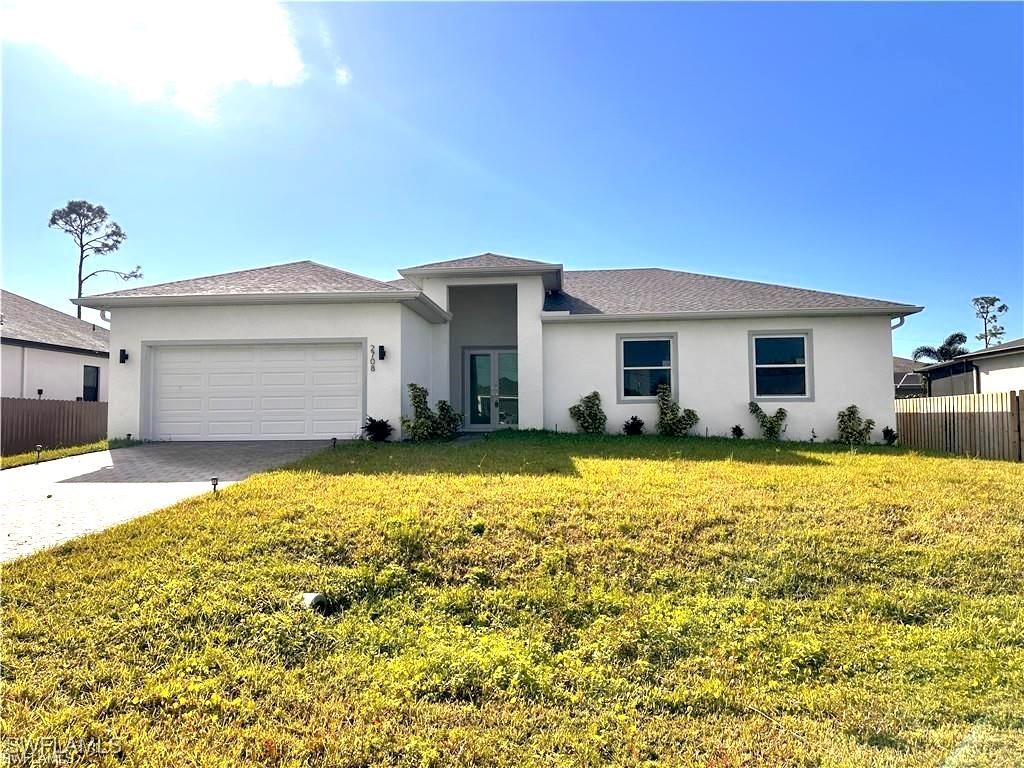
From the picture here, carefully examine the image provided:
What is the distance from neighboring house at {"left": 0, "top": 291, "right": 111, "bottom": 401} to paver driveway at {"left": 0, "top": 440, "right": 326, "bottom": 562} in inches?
359

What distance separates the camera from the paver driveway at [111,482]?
5402mm

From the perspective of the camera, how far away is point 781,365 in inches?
513

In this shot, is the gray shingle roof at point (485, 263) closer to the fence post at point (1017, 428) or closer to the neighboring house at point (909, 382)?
the fence post at point (1017, 428)

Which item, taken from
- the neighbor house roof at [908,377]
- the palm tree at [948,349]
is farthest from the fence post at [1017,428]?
the palm tree at [948,349]

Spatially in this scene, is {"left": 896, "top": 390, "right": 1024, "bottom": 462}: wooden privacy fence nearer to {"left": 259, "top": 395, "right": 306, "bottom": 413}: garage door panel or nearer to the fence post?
the fence post

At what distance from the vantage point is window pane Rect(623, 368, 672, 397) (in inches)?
526

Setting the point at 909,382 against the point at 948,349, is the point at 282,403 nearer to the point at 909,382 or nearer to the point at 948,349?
the point at 909,382

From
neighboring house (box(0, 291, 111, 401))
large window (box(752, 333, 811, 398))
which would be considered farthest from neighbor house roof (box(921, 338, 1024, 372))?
neighboring house (box(0, 291, 111, 401))

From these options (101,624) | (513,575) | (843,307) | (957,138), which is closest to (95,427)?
(101,624)

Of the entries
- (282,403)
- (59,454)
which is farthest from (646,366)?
(59,454)

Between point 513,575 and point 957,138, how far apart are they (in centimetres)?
1669

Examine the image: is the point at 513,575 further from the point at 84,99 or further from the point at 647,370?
the point at 84,99

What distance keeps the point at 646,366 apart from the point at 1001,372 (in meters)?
17.5

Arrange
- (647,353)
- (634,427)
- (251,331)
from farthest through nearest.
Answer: (647,353)
(634,427)
(251,331)
